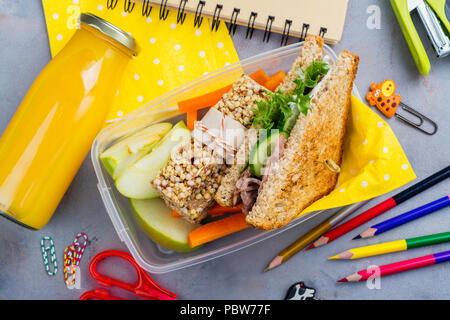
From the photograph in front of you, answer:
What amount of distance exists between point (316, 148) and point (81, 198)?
0.98m

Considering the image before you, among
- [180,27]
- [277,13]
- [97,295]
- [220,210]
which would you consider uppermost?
[277,13]

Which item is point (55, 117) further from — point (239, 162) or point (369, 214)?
point (369, 214)

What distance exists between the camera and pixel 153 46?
5.14ft

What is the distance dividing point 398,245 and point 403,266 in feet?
0.31

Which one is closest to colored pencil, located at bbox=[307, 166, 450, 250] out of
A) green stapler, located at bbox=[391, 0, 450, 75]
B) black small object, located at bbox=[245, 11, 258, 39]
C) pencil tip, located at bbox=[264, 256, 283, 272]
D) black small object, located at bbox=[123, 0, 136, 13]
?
pencil tip, located at bbox=[264, 256, 283, 272]

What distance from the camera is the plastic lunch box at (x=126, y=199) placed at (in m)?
1.43

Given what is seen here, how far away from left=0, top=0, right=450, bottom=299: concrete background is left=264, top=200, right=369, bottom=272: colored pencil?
0.12 feet

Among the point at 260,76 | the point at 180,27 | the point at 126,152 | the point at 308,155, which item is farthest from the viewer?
the point at 180,27

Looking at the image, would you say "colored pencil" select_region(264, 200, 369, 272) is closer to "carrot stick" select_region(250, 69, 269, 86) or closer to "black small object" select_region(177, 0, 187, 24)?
"carrot stick" select_region(250, 69, 269, 86)

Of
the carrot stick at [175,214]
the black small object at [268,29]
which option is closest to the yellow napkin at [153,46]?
the black small object at [268,29]

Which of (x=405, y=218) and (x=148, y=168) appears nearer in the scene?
(x=148, y=168)

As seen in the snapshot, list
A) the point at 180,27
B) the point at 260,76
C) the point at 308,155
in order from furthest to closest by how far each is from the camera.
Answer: the point at 180,27
the point at 260,76
the point at 308,155

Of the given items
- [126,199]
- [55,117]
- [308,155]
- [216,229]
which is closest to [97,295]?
[126,199]

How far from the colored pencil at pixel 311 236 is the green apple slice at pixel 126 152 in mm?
687
